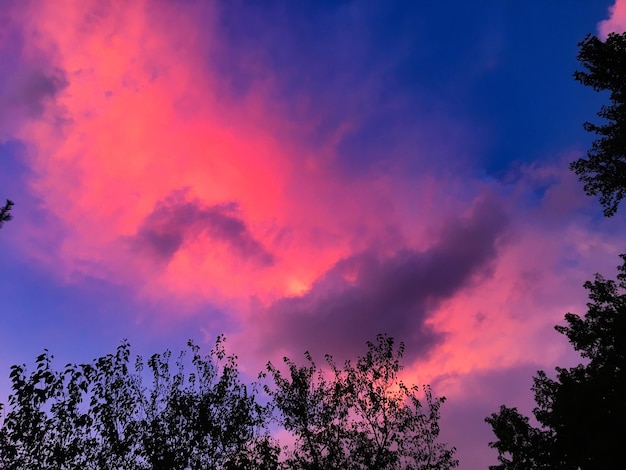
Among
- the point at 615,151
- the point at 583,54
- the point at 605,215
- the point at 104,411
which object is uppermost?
the point at 583,54

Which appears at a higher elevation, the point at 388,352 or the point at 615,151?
the point at 615,151

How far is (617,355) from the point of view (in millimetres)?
32156

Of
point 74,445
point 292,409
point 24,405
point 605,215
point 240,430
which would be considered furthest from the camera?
point 292,409

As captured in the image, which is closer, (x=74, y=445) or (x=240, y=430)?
(x=74, y=445)

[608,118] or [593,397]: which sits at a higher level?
[608,118]

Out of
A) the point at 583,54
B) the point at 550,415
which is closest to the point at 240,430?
the point at 550,415

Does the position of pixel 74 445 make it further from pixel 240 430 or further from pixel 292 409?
pixel 292 409

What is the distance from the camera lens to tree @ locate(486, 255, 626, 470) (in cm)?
3127

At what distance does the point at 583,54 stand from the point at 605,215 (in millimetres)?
10737

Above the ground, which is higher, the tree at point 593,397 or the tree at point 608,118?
the tree at point 608,118

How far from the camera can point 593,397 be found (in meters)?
33.0

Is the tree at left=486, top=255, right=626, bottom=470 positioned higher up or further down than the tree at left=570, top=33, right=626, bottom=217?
further down

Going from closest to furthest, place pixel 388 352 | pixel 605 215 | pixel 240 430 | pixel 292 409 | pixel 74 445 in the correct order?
pixel 74 445
pixel 605 215
pixel 240 430
pixel 292 409
pixel 388 352

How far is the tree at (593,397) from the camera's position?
31.3 metres
